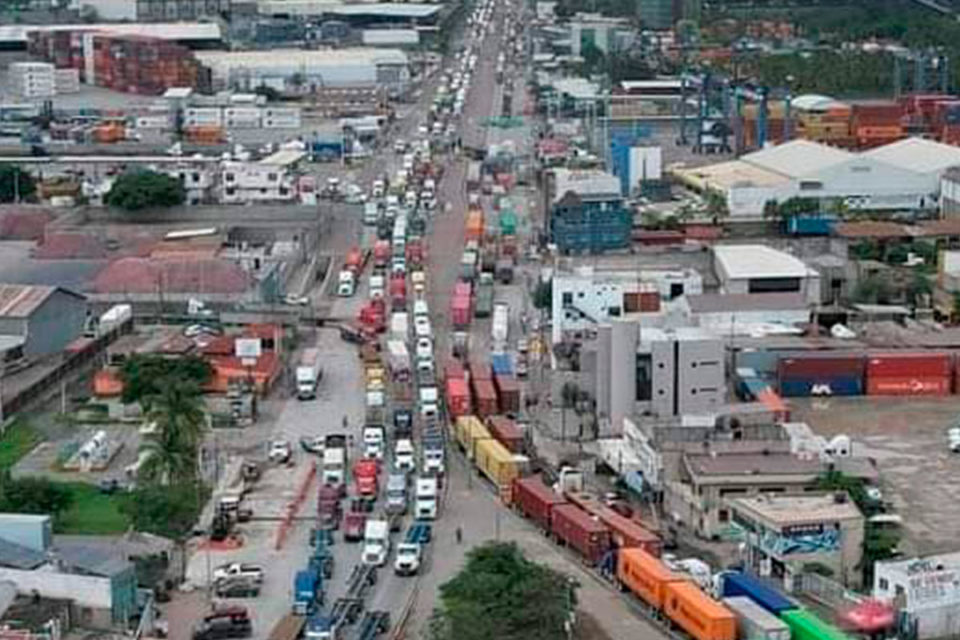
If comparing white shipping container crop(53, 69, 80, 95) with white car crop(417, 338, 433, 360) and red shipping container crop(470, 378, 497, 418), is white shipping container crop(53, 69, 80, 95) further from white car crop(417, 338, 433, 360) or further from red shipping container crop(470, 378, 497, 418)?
red shipping container crop(470, 378, 497, 418)

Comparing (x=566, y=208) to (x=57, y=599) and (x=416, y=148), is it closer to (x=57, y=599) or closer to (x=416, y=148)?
(x=416, y=148)

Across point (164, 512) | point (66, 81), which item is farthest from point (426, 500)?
point (66, 81)

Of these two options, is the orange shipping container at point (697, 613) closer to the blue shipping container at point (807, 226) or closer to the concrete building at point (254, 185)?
the blue shipping container at point (807, 226)

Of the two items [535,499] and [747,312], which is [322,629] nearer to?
[535,499]

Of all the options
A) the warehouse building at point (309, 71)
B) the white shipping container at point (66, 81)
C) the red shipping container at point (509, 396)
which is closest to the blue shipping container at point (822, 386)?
the red shipping container at point (509, 396)

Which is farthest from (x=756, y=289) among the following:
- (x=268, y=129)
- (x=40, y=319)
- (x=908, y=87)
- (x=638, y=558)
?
(x=908, y=87)

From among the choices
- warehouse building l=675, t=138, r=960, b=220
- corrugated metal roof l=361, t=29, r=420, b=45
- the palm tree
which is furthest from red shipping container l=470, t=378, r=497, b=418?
corrugated metal roof l=361, t=29, r=420, b=45
